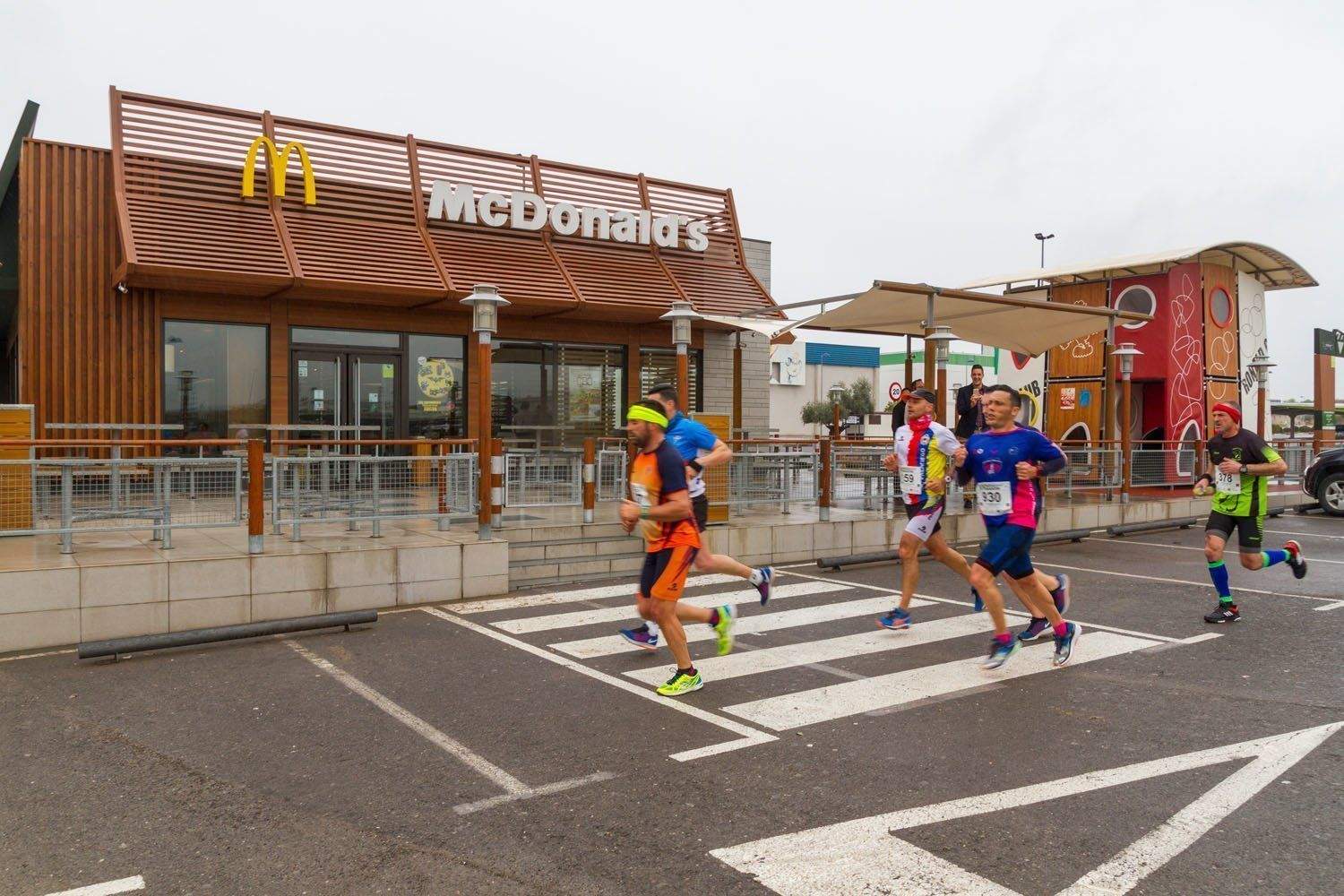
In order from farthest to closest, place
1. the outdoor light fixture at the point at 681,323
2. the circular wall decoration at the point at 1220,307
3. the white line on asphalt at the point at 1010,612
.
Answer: the circular wall decoration at the point at 1220,307
the outdoor light fixture at the point at 681,323
the white line on asphalt at the point at 1010,612

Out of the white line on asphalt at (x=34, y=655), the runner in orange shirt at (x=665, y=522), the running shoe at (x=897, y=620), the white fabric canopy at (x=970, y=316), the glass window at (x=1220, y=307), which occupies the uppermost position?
the glass window at (x=1220, y=307)

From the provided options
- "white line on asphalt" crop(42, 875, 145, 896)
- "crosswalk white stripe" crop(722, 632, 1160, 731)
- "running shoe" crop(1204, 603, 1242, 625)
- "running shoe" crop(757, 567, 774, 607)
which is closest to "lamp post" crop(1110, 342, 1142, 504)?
"running shoe" crop(1204, 603, 1242, 625)

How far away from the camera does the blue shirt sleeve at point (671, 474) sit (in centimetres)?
606

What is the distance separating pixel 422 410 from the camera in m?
16.5

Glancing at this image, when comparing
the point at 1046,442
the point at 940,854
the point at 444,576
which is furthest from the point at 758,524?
the point at 940,854

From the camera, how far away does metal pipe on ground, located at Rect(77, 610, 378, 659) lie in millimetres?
6922

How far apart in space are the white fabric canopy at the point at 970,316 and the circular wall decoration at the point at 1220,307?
5515mm

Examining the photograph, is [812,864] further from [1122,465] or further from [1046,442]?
[1122,465]

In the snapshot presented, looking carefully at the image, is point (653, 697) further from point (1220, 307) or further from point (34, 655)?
point (1220, 307)

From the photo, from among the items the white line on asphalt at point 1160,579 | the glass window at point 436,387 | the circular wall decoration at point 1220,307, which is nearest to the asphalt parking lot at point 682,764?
the white line on asphalt at point 1160,579

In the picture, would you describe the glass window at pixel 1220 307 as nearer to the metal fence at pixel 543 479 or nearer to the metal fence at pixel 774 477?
the metal fence at pixel 774 477

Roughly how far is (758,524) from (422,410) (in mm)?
7179

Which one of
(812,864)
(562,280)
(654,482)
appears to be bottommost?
(812,864)

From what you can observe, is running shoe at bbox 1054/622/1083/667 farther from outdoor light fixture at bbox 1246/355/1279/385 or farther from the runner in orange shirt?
outdoor light fixture at bbox 1246/355/1279/385
